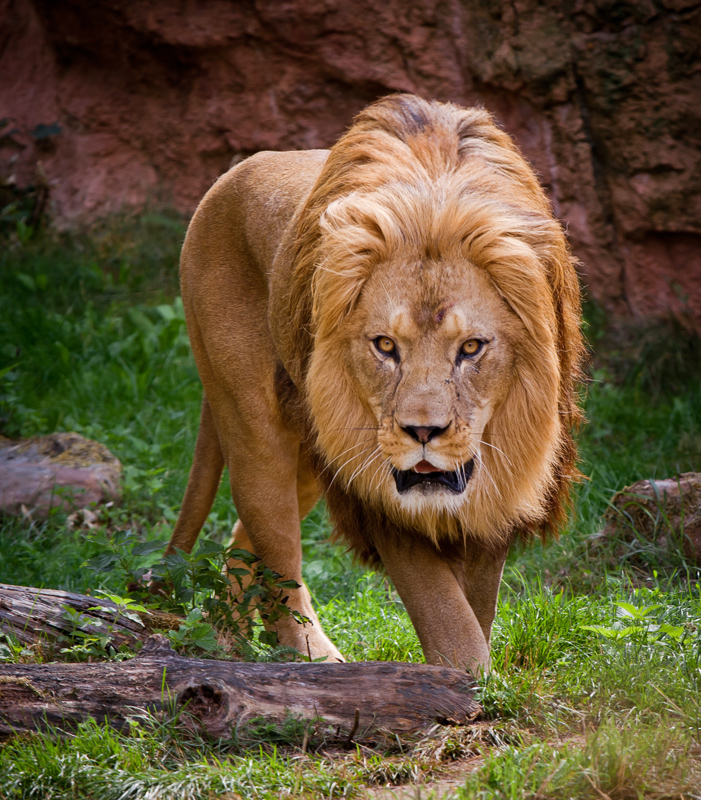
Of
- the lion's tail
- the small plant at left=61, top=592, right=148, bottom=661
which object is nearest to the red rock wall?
the lion's tail

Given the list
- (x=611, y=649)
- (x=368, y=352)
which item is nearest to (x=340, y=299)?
(x=368, y=352)

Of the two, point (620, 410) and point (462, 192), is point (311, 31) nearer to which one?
point (620, 410)

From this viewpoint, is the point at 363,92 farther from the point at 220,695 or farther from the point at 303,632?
the point at 220,695

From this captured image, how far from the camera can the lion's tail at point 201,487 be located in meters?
3.89

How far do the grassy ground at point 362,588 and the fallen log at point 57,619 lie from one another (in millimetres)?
532

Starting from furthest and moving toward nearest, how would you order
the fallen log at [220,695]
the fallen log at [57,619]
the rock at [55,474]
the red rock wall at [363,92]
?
the red rock wall at [363,92], the rock at [55,474], the fallen log at [57,619], the fallen log at [220,695]

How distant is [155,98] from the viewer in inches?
291

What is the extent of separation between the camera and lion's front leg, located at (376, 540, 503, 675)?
111 inches

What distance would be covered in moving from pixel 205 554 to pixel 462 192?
141 centimetres

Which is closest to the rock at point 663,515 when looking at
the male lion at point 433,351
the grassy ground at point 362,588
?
the grassy ground at point 362,588

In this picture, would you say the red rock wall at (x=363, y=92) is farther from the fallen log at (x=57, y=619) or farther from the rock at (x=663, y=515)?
the fallen log at (x=57, y=619)

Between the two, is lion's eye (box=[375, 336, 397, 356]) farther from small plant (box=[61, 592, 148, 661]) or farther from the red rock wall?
the red rock wall

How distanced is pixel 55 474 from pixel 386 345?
116 inches

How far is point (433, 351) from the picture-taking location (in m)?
2.59
